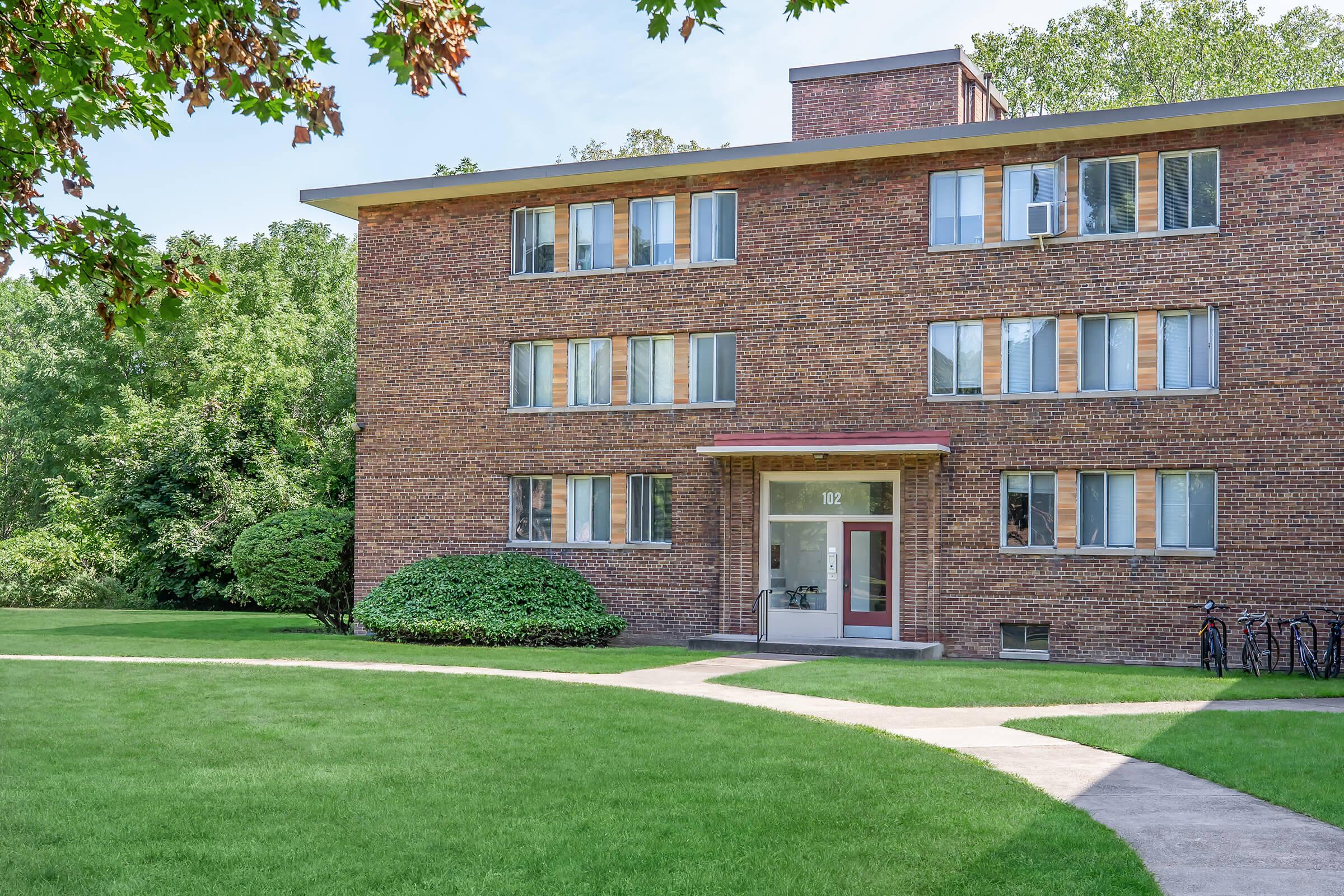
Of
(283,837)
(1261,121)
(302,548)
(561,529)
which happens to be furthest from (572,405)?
(283,837)

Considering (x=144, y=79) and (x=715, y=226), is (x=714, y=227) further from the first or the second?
(x=144, y=79)

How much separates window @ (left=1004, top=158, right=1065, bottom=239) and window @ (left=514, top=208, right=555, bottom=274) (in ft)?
28.5

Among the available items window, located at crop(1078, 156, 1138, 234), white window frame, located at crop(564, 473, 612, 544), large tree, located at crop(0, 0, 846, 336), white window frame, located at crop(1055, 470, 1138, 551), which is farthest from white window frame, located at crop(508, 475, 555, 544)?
large tree, located at crop(0, 0, 846, 336)

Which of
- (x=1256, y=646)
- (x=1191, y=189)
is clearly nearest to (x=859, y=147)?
(x=1191, y=189)

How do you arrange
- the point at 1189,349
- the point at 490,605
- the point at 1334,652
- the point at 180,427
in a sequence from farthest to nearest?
the point at 180,427 → the point at 490,605 → the point at 1189,349 → the point at 1334,652

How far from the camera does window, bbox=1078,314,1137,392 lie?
22641mm

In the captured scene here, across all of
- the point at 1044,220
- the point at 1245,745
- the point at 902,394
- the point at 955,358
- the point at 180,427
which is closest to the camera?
the point at 1245,745

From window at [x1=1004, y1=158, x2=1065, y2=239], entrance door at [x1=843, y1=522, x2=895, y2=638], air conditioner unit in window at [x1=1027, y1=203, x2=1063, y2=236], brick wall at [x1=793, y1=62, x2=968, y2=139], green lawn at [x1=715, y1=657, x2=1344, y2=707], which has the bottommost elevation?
green lawn at [x1=715, y1=657, x2=1344, y2=707]

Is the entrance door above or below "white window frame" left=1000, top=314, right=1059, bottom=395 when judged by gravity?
below

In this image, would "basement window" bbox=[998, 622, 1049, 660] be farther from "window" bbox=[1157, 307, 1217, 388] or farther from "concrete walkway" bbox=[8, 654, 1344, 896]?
"concrete walkway" bbox=[8, 654, 1344, 896]

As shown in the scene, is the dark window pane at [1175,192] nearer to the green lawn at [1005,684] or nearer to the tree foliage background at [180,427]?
the green lawn at [1005,684]

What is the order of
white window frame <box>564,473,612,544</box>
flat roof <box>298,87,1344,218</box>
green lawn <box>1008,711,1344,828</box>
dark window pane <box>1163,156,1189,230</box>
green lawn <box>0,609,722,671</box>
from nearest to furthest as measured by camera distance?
green lawn <box>1008,711,1344,828</box> → green lawn <box>0,609,722,671</box> → flat roof <box>298,87,1344,218</box> → dark window pane <box>1163,156,1189,230</box> → white window frame <box>564,473,612,544</box>

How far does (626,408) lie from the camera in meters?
25.8

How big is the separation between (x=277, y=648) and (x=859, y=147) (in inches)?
509
